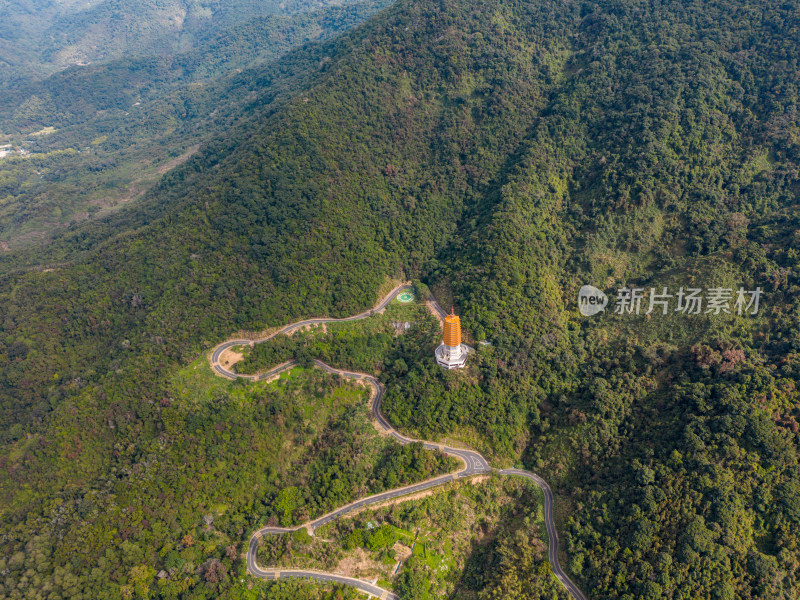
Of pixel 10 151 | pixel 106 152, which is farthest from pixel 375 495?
pixel 10 151

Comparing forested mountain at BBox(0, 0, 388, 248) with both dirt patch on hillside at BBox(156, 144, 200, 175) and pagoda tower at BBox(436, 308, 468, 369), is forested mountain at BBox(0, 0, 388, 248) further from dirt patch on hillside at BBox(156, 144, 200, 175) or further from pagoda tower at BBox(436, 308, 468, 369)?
pagoda tower at BBox(436, 308, 468, 369)

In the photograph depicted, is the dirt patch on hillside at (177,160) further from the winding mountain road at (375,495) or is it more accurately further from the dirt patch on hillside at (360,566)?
the dirt patch on hillside at (360,566)

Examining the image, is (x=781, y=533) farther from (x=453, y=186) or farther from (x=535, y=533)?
(x=453, y=186)

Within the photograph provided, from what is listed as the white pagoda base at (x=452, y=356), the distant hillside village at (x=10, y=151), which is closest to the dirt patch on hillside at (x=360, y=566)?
the white pagoda base at (x=452, y=356)

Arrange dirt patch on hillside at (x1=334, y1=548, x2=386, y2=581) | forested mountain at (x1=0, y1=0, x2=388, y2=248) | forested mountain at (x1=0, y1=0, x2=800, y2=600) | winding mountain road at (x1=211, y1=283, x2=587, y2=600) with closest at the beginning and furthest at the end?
forested mountain at (x1=0, y1=0, x2=800, y2=600) < winding mountain road at (x1=211, y1=283, x2=587, y2=600) < dirt patch on hillside at (x1=334, y1=548, x2=386, y2=581) < forested mountain at (x1=0, y1=0, x2=388, y2=248)

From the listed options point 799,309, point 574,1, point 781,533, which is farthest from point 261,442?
point 574,1

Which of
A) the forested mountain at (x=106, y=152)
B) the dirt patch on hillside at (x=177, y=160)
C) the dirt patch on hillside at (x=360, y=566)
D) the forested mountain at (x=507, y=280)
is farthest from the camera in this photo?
the dirt patch on hillside at (x=177, y=160)

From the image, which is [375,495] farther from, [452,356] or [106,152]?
[106,152]

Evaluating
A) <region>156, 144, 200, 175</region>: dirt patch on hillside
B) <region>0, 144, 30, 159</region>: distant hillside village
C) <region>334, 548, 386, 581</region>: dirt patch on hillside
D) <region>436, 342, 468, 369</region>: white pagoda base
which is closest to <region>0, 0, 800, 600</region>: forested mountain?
<region>436, 342, 468, 369</region>: white pagoda base
